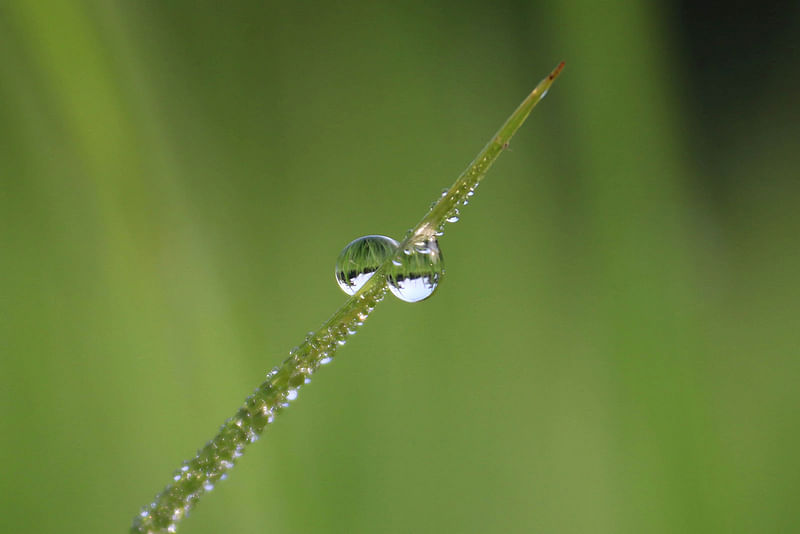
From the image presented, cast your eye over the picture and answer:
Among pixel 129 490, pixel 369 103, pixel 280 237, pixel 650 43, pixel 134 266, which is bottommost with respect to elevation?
pixel 129 490

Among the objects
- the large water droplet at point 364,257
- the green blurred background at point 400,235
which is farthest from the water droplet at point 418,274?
the green blurred background at point 400,235

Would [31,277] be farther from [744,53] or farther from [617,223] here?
[744,53]

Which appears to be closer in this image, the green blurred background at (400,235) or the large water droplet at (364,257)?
the large water droplet at (364,257)

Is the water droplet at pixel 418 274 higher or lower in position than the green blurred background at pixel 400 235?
lower

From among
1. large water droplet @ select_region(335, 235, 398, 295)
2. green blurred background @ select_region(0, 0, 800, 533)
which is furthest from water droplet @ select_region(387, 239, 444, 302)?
green blurred background @ select_region(0, 0, 800, 533)

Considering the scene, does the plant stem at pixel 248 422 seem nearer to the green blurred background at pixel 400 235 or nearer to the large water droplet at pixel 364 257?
the large water droplet at pixel 364 257

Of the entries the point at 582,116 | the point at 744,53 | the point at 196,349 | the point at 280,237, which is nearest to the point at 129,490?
the point at 196,349

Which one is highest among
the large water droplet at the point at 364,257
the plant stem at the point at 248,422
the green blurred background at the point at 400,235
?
the green blurred background at the point at 400,235
